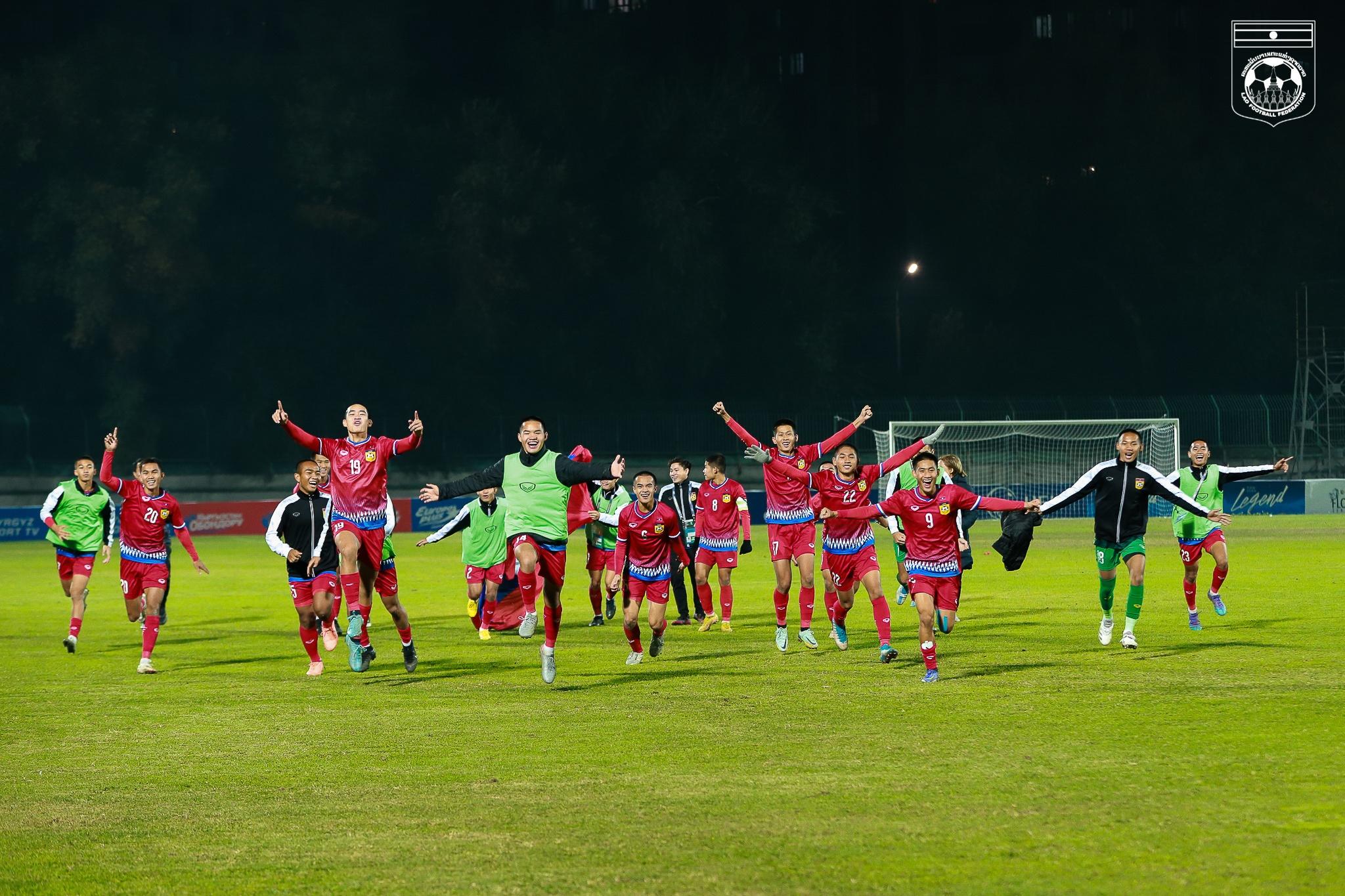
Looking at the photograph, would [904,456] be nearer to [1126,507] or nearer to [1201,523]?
[1126,507]

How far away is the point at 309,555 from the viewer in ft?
48.3

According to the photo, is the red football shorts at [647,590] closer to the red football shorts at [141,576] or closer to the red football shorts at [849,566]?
the red football shorts at [849,566]

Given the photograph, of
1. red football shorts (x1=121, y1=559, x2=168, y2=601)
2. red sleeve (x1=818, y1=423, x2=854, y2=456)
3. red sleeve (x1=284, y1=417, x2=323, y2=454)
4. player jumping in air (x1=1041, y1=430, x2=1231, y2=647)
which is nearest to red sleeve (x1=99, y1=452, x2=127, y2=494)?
red football shorts (x1=121, y1=559, x2=168, y2=601)

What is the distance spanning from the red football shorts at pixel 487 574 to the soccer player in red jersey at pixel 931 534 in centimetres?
622

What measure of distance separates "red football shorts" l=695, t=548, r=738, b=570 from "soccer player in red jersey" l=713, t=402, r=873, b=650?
152 centimetres

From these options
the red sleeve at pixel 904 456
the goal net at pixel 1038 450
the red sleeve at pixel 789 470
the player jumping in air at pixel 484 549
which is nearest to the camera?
the red sleeve at pixel 904 456

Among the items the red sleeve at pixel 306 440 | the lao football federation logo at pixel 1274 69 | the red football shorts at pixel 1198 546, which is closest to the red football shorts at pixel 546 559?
the red sleeve at pixel 306 440

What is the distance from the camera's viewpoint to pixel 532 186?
56.9 metres

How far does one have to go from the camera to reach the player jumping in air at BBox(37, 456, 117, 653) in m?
18.1

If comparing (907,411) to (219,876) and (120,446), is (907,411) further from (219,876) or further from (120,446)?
(219,876)

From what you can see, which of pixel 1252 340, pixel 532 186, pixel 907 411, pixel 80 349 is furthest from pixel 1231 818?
pixel 1252 340

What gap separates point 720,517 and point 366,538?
5.21m

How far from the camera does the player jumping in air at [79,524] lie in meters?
18.1

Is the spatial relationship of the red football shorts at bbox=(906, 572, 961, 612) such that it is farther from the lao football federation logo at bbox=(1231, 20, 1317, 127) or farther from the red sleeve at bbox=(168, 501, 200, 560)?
the lao football federation logo at bbox=(1231, 20, 1317, 127)
